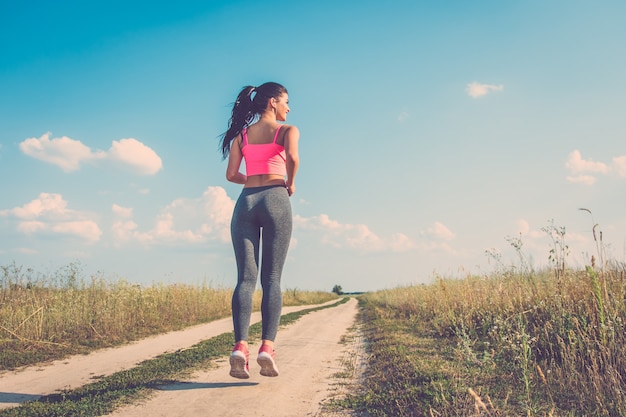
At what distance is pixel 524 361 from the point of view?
11.5 ft

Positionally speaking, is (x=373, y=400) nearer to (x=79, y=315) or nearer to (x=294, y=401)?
(x=294, y=401)

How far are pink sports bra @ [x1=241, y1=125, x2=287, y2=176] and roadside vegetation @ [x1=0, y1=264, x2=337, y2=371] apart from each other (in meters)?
4.85

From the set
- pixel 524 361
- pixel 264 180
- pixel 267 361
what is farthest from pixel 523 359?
pixel 264 180

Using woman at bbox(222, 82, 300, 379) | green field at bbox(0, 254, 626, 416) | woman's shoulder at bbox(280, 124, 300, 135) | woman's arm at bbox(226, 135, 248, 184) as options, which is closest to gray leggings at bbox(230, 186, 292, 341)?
woman at bbox(222, 82, 300, 379)

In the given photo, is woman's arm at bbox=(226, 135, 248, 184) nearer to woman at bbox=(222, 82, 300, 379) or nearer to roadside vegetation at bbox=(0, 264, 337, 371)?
woman at bbox=(222, 82, 300, 379)

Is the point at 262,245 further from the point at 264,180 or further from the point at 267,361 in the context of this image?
the point at 267,361

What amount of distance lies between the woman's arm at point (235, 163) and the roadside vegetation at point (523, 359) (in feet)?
7.86

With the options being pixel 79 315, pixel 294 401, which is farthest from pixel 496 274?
pixel 79 315

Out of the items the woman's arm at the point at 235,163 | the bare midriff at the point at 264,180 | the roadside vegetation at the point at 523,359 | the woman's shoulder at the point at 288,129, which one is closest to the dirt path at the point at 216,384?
the roadside vegetation at the point at 523,359

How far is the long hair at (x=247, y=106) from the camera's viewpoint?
4379 millimetres

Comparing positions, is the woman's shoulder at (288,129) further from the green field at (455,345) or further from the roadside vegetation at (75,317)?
the roadside vegetation at (75,317)

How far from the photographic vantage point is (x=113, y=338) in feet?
27.3

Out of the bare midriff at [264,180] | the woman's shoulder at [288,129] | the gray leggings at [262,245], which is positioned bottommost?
the gray leggings at [262,245]

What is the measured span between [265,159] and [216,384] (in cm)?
239
